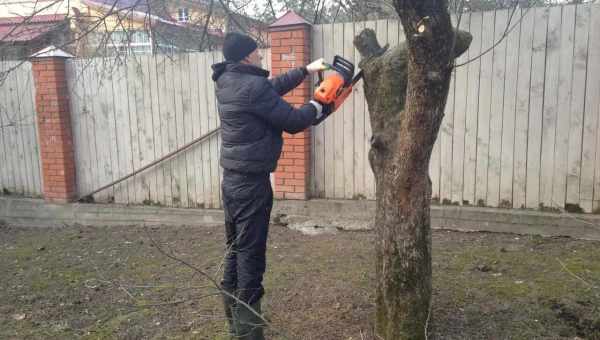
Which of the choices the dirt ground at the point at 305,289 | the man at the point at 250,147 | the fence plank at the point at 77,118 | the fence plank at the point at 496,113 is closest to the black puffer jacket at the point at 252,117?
the man at the point at 250,147

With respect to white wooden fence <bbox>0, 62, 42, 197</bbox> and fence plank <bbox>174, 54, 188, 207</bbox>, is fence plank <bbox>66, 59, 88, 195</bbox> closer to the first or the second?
white wooden fence <bbox>0, 62, 42, 197</bbox>

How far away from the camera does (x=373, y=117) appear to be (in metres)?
2.81

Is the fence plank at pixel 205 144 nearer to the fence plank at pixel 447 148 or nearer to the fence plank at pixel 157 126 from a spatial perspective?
the fence plank at pixel 157 126

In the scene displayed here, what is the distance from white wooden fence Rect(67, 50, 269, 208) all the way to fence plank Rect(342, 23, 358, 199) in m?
0.96

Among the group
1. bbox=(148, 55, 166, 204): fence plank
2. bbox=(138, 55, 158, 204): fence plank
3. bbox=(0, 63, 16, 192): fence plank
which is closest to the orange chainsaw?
bbox=(148, 55, 166, 204): fence plank

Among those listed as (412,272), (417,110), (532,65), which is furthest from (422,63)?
(532,65)

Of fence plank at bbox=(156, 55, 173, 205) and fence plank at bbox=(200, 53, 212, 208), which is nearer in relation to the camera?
fence plank at bbox=(200, 53, 212, 208)

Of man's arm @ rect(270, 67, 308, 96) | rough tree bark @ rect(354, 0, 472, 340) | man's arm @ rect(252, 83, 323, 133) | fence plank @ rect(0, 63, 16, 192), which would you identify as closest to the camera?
rough tree bark @ rect(354, 0, 472, 340)

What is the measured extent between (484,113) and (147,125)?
387cm

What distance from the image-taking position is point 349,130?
5.23 meters

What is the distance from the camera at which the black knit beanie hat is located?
300 cm

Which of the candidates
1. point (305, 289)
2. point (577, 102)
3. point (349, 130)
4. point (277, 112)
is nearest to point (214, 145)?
point (349, 130)

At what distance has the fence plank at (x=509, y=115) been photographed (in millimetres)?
4574

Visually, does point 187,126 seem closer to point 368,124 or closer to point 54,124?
point 54,124
